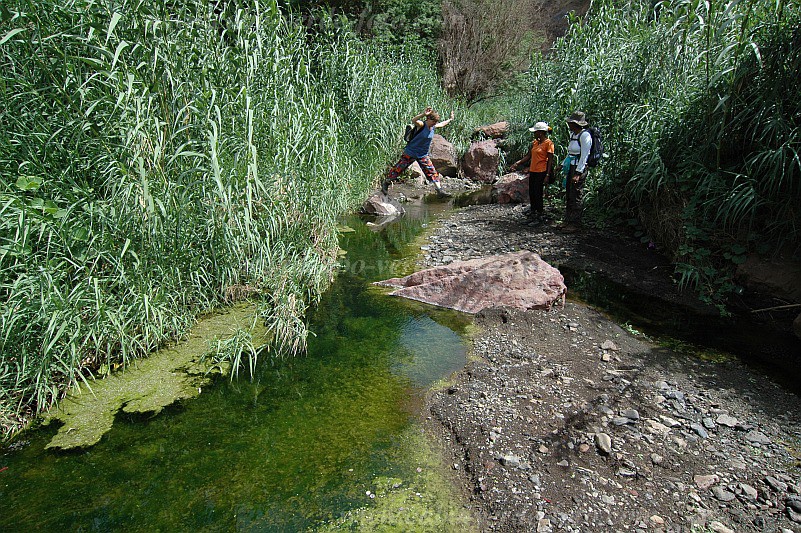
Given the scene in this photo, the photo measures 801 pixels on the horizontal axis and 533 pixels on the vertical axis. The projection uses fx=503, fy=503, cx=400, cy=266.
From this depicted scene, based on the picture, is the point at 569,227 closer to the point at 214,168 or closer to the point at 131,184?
the point at 214,168

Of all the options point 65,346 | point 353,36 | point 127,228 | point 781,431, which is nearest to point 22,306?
point 65,346

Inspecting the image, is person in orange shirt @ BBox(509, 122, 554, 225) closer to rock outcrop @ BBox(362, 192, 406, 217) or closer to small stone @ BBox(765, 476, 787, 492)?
rock outcrop @ BBox(362, 192, 406, 217)

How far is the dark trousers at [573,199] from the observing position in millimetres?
6680

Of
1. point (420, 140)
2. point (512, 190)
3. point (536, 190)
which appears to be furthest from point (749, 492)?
point (512, 190)

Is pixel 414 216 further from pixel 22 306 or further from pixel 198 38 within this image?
pixel 22 306

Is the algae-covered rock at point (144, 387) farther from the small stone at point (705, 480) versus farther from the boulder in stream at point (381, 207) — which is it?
the boulder in stream at point (381, 207)

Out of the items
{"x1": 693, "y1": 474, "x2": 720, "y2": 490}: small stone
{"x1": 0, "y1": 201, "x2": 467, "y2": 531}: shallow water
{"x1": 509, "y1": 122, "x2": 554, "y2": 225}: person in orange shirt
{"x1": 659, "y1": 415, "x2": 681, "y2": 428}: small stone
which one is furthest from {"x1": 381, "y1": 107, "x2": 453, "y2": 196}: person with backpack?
{"x1": 693, "y1": 474, "x2": 720, "y2": 490}: small stone

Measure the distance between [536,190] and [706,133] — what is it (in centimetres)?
265

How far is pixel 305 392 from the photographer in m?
3.20

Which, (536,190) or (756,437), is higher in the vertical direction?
(536,190)

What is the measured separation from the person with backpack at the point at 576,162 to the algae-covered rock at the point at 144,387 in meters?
4.62

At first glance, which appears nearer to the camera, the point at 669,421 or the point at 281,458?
the point at 281,458

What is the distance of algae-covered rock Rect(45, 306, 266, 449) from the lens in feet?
9.11

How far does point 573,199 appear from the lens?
6.78m
